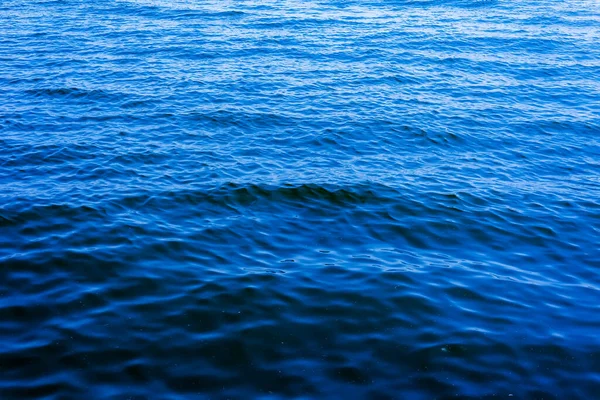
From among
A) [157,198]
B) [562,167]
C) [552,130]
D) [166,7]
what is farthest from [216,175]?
[166,7]

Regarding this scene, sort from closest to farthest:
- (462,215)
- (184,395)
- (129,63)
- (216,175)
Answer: (184,395) → (462,215) → (216,175) → (129,63)

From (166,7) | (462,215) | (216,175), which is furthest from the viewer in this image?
(166,7)

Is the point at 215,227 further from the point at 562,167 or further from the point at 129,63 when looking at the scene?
the point at 129,63

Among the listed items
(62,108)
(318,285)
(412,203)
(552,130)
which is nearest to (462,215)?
(412,203)

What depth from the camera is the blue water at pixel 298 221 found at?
11.6m

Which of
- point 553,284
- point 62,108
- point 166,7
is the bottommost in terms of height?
point 553,284

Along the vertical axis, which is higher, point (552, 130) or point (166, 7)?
point (166, 7)

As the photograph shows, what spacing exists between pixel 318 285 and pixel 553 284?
6.41 metres

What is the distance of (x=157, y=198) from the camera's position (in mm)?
18594

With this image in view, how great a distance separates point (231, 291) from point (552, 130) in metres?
18.5

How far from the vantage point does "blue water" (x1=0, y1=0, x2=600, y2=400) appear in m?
11.6

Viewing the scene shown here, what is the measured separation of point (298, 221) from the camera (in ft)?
57.8

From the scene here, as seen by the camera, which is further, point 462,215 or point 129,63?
point 129,63

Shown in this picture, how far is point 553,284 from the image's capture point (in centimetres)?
1481
